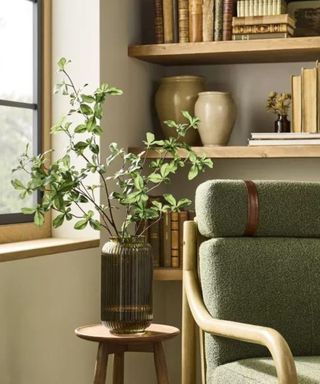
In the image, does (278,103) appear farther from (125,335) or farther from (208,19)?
(125,335)

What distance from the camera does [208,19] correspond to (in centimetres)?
353

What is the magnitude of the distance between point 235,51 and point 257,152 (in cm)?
37

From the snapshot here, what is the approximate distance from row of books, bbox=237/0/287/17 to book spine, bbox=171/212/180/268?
0.78 m

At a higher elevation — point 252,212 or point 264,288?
point 252,212

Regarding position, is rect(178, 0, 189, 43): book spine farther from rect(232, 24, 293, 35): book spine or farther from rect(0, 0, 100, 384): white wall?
rect(0, 0, 100, 384): white wall

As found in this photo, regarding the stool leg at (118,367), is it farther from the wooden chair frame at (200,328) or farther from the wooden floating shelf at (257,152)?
the wooden floating shelf at (257,152)

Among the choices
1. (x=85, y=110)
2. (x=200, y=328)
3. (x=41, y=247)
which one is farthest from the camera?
(x=41, y=247)

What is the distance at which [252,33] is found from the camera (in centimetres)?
346

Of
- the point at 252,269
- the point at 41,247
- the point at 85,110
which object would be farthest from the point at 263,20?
the point at 41,247

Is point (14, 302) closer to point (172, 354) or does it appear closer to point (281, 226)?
point (281, 226)

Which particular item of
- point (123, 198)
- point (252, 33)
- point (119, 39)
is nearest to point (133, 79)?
point (119, 39)

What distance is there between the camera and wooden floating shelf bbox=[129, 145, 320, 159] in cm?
341

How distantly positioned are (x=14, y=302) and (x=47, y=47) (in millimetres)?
997

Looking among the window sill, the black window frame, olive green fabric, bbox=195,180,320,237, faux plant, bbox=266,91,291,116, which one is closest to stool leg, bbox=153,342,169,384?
olive green fabric, bbox=195,180,320,237
